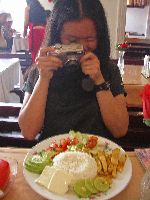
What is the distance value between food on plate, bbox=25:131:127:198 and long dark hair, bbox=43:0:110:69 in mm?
426

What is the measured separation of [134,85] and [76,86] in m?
1.01

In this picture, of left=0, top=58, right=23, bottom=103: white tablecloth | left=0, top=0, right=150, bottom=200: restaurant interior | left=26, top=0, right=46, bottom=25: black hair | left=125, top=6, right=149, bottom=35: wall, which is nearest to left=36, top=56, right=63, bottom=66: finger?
left=0, top=0, right=150, bottom=200: restaurant interior

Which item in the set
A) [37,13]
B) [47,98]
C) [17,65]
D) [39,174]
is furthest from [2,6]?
[39,174]

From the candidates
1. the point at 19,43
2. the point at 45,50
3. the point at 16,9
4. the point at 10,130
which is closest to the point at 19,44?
the point at 19,43

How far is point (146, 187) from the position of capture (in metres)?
0.69

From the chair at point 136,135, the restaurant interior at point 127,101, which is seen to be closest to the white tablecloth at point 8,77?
the restaurant interior at point 127,101

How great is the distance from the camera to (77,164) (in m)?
0.82

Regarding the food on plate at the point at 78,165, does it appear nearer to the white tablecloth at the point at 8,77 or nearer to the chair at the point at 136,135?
the chair at the point at 136,135

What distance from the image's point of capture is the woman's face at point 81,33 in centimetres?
107

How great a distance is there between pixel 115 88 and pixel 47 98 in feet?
0.94

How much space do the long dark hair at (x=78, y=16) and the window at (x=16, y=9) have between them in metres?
5.73

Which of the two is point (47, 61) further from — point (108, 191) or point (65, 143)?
point (108, 191)

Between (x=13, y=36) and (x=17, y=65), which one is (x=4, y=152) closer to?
(x=17, y=65)

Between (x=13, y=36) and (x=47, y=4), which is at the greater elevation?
(x=47, y=4)
